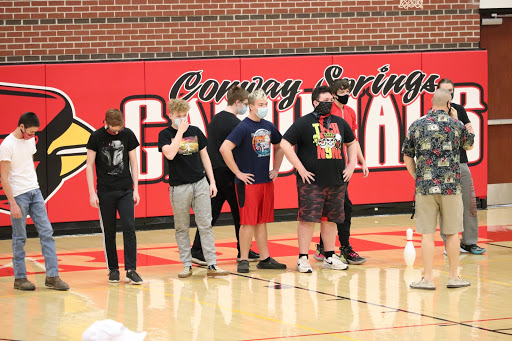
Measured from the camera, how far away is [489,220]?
15.5 metres

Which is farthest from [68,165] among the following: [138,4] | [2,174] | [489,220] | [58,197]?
[489,220]

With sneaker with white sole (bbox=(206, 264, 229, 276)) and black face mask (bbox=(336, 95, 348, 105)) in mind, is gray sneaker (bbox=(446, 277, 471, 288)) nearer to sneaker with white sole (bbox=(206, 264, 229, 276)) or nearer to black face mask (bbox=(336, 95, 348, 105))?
sneaker with white sole (bbox=(206, 264, 229, 276))

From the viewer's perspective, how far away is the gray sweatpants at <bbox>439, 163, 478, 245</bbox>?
11750mm

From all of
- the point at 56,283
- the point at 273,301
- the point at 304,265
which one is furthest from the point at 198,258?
the point at 273,301

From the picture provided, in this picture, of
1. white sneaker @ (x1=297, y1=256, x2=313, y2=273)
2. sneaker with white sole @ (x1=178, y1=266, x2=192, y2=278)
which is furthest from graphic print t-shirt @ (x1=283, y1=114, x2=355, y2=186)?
sneaker with white sole @ (x1=178, y1=266, x2=192, y2=278)

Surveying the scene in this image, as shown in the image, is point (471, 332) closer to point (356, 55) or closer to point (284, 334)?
point (284, 334)

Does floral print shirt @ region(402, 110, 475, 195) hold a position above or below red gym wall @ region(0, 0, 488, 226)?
below

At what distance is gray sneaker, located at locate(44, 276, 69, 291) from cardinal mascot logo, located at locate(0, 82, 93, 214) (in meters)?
4.80

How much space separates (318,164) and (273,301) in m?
2.10

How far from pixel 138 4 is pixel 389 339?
9.45 metres

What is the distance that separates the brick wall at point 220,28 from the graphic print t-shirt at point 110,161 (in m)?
5.36

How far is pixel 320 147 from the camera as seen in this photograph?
35.1 feet

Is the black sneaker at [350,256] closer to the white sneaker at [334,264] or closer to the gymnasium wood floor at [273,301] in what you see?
the gymnasium wood floor at [273,301]

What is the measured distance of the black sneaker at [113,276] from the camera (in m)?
10.4
